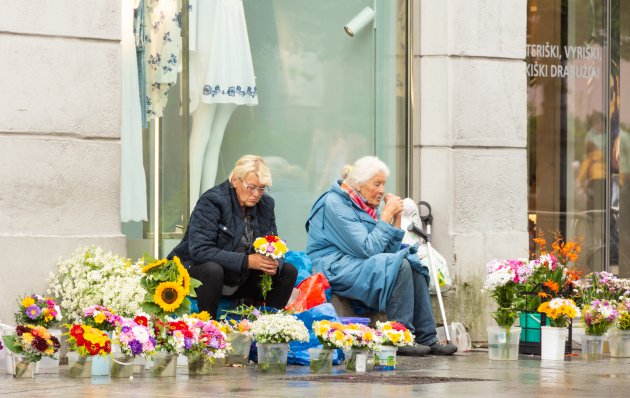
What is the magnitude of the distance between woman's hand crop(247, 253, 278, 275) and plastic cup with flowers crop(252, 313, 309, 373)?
0.75m

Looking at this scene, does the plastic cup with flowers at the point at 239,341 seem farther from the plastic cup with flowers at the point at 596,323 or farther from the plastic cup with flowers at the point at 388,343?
the plastic cup with flowers at the point at 596,323

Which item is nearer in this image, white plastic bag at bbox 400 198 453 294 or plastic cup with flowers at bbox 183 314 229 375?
plastic cup with flowers at bbox 183 314 229 375

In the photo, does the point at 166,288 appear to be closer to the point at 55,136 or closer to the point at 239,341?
the point at 239,341

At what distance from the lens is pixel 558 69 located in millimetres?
13758

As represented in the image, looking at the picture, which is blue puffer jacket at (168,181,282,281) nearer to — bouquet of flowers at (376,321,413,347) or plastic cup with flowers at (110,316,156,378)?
bouquet of flowers at (376,321,413,347)

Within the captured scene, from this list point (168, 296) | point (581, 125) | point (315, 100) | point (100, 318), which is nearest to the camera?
point (100, 318)

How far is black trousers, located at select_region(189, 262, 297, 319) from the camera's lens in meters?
9.94

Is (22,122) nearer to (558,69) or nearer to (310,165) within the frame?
(310,165)

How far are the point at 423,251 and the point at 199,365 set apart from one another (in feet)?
10.3

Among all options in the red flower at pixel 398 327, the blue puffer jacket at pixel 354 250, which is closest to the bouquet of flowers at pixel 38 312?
the red flower at pixel 398 327

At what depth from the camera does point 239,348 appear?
9672mm

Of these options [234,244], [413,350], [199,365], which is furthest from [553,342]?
[199,365]

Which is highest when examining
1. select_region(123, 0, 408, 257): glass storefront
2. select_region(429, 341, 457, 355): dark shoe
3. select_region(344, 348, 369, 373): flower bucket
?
select_region(123, 0, 408, 257): glass storefront

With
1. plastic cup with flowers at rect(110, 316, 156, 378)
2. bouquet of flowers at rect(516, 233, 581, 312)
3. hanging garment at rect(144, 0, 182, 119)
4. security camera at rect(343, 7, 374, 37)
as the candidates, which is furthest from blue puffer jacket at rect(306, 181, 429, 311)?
plastic cup with flowers at rect(110, 316, 156, 378)
